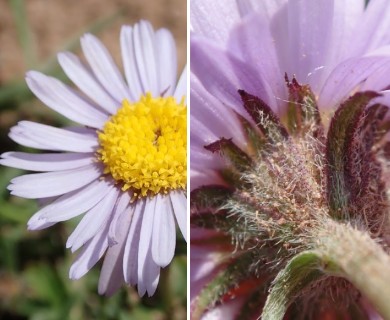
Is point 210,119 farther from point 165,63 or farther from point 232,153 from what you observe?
point 165,63

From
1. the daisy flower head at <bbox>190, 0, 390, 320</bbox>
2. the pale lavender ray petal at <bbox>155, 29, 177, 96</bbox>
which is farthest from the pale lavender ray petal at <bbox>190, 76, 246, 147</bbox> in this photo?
the pale lavender ray petal at <bbox>155, 29, 177, 96</bbox>

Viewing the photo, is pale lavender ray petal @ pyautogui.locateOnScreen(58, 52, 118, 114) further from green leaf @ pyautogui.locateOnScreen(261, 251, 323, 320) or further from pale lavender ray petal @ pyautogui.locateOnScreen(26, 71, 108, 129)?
green leaf @ pyautogui.locateOnScreen(261, 251, 323, 320)

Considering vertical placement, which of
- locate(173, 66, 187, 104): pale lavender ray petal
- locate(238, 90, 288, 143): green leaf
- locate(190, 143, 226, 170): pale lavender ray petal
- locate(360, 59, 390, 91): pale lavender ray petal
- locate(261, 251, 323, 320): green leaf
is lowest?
locate(261, 251, 323, 320): green leaf

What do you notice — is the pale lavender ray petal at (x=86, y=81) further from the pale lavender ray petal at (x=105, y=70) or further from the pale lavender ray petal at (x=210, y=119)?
the pale lavender ray petal at (x=210, y=119)

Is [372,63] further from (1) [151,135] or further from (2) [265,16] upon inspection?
(1) [151,135]

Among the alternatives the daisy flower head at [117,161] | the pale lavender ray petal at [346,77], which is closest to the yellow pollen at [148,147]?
the daisy flower head at [117,161]
